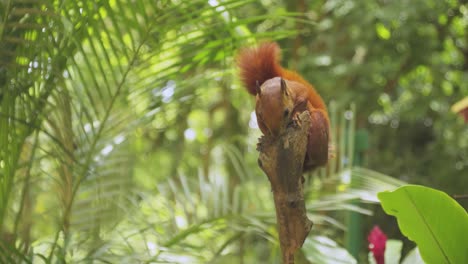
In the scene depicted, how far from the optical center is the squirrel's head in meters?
0.58

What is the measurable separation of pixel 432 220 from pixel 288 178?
25 cm

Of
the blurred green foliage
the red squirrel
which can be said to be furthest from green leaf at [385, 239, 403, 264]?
the red squirrel

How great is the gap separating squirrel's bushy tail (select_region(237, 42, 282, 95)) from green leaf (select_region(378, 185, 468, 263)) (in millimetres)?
187

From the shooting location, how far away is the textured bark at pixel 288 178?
0.59 meters

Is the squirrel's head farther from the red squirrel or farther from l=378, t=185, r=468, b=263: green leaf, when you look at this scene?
l=378, t=185, r=468, b=263: green leaf

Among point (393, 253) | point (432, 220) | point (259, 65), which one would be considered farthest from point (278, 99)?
point (393, 253)

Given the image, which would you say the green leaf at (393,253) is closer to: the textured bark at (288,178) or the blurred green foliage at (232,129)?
the blurred green foliage at (232,129)

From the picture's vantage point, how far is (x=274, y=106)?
0.58 m

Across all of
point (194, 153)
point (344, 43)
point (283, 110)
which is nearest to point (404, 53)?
point (344, 43)

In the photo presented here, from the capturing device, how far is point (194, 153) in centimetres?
299

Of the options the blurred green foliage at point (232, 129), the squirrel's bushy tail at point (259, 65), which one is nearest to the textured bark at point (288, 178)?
the squirrel's bushy tail at point (259, 65)

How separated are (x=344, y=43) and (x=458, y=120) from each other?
1.62ft

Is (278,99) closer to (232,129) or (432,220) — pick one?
(432,220)

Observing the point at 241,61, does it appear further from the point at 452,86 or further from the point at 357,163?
the point at 452,86
